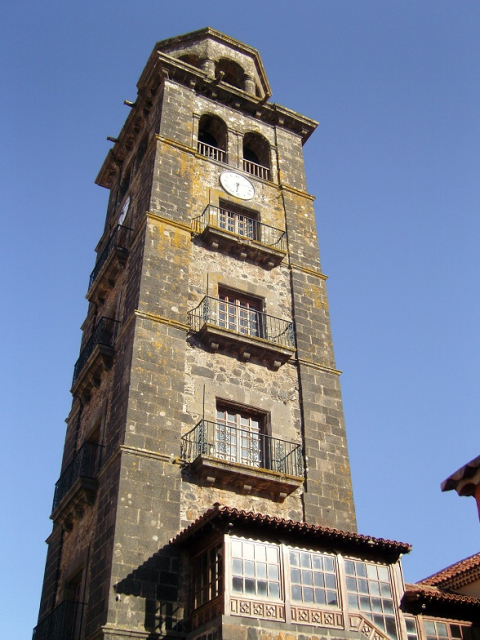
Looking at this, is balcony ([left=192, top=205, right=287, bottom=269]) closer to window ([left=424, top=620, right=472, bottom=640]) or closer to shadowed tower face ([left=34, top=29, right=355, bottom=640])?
shadowed tower face ([left=34, top=29, right=355, bottom=640])

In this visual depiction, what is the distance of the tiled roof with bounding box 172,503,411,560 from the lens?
14.4m

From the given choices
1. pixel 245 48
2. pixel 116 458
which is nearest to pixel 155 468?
pixel 116 458

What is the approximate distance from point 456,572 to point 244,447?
8.21 meters

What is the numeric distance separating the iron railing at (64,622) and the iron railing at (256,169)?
1573 centimetres

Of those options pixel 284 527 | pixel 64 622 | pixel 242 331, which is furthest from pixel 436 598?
pixel 242 331

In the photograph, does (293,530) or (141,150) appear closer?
(293,530)

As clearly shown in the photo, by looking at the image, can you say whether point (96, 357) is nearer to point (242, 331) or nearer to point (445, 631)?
point (242, 331)

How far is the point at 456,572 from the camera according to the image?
2188 cm

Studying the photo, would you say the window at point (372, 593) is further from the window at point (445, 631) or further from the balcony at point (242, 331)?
the balcony at point (242, 331)

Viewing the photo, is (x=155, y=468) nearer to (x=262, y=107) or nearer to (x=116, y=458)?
(x=116, y=458)

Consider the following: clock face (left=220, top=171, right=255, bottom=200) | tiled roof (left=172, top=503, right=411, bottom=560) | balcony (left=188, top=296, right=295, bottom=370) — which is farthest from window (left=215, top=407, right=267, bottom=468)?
clock face (left=220, top=171, right=255, bottom=200)

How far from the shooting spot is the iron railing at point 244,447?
18.1 meters

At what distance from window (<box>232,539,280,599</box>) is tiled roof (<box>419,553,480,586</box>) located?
366 inches

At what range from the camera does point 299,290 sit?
76.2ft
